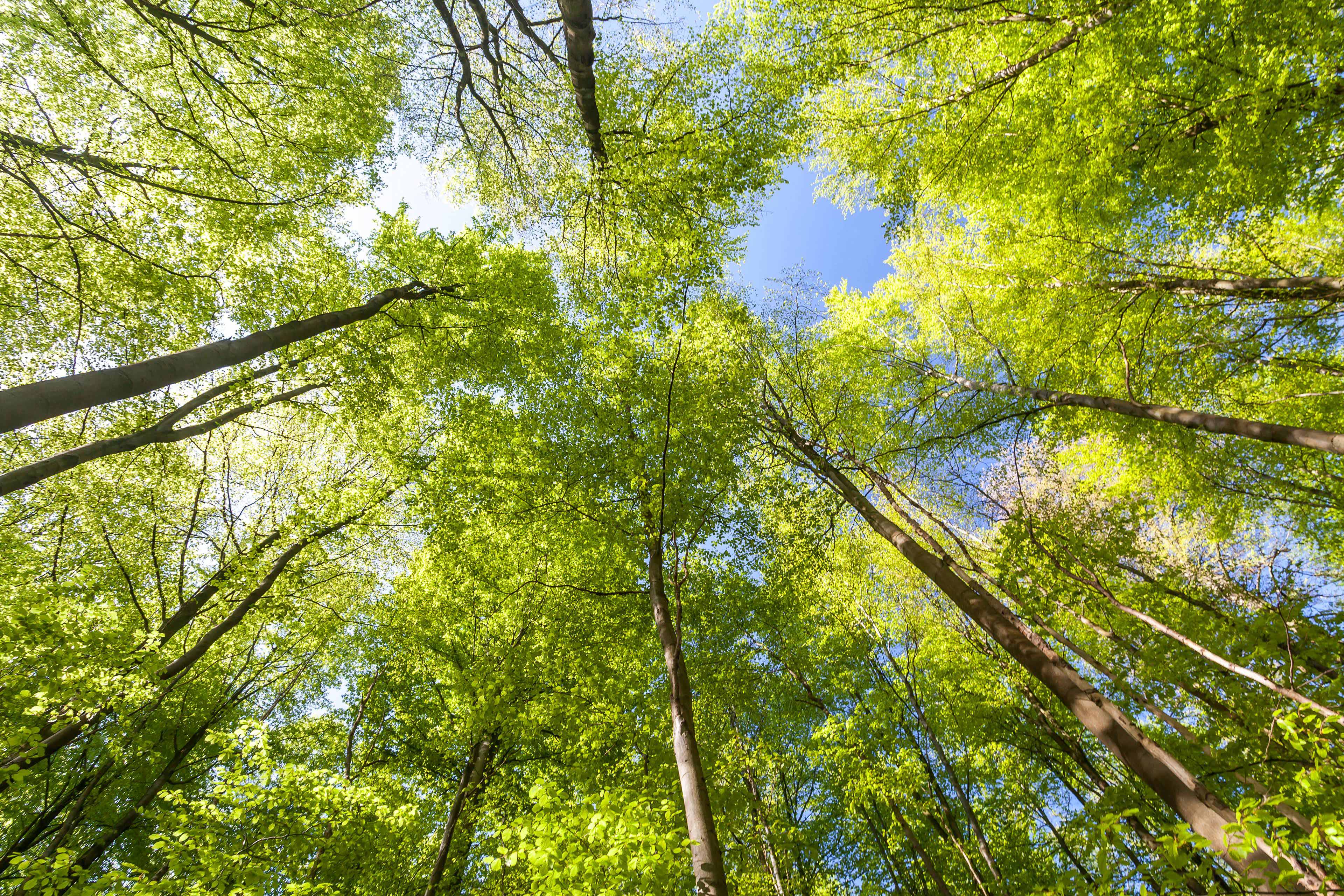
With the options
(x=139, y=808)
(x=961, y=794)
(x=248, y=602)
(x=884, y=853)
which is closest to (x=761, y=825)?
(x=961, y=794)

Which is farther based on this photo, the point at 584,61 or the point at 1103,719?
the point at 584,61

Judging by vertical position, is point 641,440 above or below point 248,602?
below

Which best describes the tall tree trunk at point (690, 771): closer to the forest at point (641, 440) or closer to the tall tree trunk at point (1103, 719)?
the forest at point (641, 440)

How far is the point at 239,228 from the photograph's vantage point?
24.4 ft

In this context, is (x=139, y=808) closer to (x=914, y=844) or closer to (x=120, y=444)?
(x=120, y=444)

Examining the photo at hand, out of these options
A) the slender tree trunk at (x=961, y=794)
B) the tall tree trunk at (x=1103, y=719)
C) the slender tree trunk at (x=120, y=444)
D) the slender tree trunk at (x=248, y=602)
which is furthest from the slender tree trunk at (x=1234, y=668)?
the slender tree trunk at (x=248, y=602)

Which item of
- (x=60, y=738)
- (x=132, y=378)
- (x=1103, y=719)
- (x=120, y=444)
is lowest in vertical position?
(x=1103, y=719)

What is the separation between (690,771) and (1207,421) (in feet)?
22.4

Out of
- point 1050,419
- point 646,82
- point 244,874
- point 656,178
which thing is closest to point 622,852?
point 244,874

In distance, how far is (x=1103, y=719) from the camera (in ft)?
12.6

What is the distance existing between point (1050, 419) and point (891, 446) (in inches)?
112

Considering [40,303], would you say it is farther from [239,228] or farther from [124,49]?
[124,49]

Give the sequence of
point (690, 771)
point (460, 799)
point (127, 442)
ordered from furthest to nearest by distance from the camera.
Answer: point (460, 799), point (127, 442), point (690, 771)

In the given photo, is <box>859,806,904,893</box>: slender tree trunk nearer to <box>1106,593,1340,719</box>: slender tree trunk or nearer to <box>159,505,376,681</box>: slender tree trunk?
<box>1106,593,1340,719</box>: slender tree trunk
